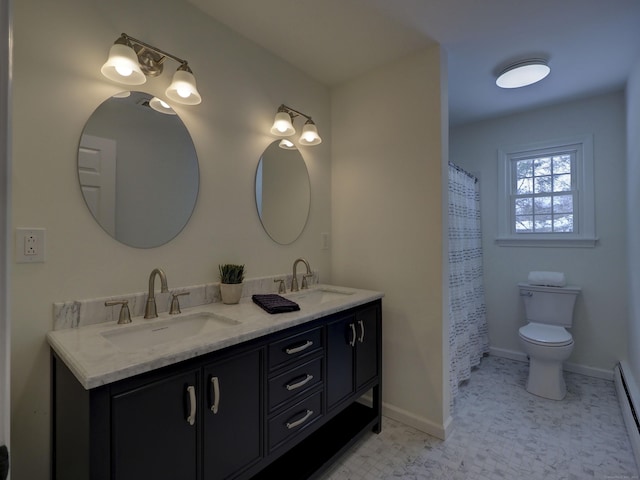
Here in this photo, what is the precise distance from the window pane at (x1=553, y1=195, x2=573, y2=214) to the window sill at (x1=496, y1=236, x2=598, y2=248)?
0.26 m

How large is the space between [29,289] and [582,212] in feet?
12.6

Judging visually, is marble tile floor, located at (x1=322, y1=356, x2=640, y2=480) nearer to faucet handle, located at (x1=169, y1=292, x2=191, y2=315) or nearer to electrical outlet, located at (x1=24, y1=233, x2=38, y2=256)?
faucet handle, located at (x1=169, y1=292, x2=191, y2=315)

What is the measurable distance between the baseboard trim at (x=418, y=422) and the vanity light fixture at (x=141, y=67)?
7.50 feet

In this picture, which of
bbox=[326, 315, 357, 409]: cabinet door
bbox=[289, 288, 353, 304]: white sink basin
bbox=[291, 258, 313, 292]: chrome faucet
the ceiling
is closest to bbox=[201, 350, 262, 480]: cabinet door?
bbox=[326, 315, 357, 409]: cabinet door

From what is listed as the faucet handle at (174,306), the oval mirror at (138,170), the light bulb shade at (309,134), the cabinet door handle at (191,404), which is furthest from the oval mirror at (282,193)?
the cabinet door handle at (191,404)

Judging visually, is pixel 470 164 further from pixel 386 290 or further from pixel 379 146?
pixel 386 290

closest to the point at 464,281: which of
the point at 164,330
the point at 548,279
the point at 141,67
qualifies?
the point at 548,279

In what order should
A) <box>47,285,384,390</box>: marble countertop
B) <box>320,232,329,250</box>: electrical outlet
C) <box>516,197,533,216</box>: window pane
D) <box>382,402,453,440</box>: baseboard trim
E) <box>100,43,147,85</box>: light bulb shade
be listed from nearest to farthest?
<box>47,285,384,390</box>: marble countertop
<box>100,43,147,85</box>: light bulb shade
<box>382,402,453,440</box>: baseboard trim
<box>320,232,329,250</box>: electrical outlet
<box>516,197,533,216</box>: window pane

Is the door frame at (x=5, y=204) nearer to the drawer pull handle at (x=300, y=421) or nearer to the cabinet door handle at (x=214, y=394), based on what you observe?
the cabinet door handle at (x=214, y=394)

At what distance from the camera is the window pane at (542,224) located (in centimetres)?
301

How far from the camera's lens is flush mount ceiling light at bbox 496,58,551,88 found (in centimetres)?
219

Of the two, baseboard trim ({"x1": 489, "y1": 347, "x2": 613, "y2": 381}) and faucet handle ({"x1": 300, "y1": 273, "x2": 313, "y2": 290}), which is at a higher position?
faucet handle ({"x1": 300, "y1": 273, "x2": 313, "y2": 290})

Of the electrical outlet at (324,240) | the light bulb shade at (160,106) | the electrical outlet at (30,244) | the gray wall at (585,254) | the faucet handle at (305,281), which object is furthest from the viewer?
the gray wall at (585,254)

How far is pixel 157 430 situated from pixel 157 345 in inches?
10.3
